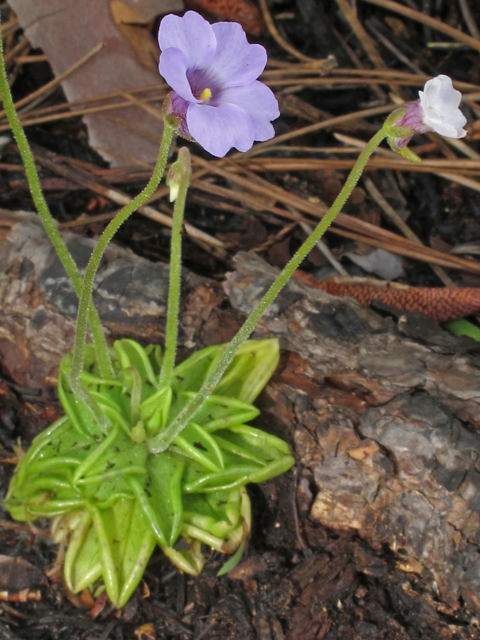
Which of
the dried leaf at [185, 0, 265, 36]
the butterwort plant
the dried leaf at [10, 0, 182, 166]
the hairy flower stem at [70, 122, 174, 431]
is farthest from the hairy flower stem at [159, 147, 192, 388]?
the dried leaf at [185, 0, 265, 36]

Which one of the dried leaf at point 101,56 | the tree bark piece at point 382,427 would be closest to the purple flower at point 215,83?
the tree bark piece at point 382,427

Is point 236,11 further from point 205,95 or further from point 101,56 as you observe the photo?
point 205,95

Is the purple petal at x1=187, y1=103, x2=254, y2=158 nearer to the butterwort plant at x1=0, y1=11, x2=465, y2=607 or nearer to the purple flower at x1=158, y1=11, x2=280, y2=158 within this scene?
the purple flower at x1=158, y1=11, x2=280, y2=158

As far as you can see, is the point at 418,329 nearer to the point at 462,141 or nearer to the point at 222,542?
the point at 222,542

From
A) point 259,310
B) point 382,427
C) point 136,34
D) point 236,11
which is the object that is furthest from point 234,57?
point 236,11

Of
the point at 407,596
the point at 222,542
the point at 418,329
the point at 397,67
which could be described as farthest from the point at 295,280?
the point at 397,67

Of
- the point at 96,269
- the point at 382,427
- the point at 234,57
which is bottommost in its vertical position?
the point at 382,427
